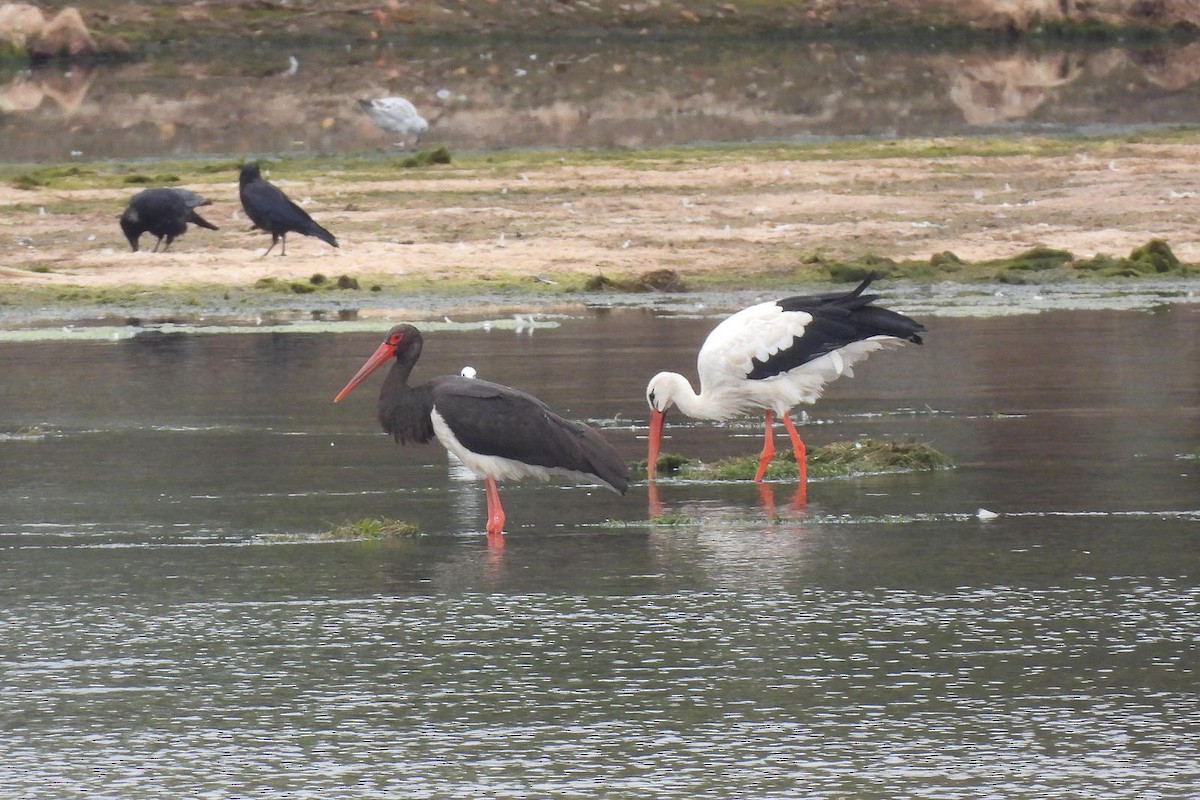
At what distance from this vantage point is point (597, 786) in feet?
20.6

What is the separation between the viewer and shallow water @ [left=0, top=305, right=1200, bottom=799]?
21.4ft

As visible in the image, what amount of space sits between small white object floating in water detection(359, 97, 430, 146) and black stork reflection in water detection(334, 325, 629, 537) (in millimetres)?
23074

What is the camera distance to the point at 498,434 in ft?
33.4

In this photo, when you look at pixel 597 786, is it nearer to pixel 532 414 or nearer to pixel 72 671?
pixel 72 671

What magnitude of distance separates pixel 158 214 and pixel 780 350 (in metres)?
11.7

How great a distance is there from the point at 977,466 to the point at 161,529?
4.04m

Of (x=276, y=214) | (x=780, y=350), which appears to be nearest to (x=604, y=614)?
(x=780, y=350)

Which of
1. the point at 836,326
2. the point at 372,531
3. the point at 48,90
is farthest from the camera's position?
the point at 48,90

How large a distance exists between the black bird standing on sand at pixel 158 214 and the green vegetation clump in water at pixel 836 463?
38.2 feet

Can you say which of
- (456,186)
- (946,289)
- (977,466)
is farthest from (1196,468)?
(456,186)

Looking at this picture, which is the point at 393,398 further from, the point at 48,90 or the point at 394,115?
the point at 48,90

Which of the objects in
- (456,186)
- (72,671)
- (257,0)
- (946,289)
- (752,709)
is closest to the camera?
(752,709)

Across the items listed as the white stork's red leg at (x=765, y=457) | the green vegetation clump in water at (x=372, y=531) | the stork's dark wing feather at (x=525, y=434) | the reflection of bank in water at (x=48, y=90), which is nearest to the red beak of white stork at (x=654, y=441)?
the white stork's red leg at (x=765, y=457)

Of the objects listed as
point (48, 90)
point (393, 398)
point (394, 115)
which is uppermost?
point (48, 90)
